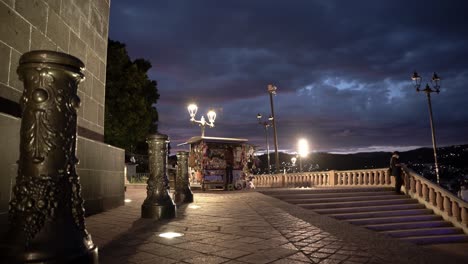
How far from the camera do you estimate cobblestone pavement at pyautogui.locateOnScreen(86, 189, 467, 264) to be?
3.41 metres

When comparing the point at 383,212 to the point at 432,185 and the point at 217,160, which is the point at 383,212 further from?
the point at 217,160

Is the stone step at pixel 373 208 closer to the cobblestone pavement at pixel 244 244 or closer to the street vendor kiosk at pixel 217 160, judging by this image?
the cobblestone pavement at pixel 244 244

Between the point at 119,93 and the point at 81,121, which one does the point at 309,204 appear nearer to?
the point at 81,121

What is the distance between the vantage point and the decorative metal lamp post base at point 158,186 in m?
6.20

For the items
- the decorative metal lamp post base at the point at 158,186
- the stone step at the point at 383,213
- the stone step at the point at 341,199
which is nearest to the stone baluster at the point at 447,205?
the stone step at the point at 383,213

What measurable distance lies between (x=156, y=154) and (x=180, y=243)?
2.78m

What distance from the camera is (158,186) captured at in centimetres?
637

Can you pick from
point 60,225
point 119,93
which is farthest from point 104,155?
point 119,93

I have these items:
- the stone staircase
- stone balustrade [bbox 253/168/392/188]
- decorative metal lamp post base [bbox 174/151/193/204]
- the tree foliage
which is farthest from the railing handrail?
the tree foliage

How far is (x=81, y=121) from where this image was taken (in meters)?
7.12

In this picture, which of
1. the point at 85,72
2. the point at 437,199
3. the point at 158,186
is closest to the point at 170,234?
the point at 158,186

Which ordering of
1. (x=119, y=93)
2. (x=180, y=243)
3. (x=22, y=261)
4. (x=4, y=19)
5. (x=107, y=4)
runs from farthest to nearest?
(x=119, y=93) → (x=107, y=4) → (x=4, y=19) → (x=180, y=243) → (x=22, y=261)

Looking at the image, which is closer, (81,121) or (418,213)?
(81,121)

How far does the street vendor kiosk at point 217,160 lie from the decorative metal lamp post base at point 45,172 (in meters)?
14.4
